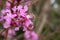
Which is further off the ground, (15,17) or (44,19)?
(15,17)

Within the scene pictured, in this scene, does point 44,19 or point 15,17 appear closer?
point 15,17

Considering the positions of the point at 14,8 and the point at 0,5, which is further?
the point at 0,5

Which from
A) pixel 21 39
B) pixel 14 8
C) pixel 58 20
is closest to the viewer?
pixel 14 8

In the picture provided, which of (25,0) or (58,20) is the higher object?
(25,0)

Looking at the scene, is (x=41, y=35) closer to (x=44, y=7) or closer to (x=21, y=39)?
(x=21, y=39)

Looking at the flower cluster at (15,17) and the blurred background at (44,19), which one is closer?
the flower cluster at (15,17)

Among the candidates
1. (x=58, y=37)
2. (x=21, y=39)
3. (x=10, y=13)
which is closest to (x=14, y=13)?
(x=10, y=13)

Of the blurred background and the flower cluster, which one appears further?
the blurred background

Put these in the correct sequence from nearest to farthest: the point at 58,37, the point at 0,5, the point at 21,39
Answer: the point at 0,5 < the point at 21,39 < the point at 58,37
